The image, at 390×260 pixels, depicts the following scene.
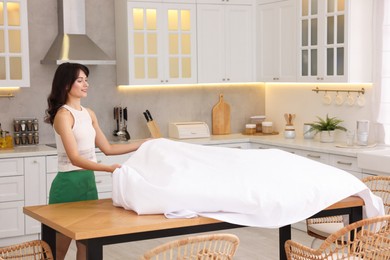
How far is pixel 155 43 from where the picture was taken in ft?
23.6

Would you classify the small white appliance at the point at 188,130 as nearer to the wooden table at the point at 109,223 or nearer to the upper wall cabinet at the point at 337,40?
the upper wall cabinet at the point at 337,40

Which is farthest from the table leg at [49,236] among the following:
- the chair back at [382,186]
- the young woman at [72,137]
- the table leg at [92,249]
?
the chair back at [382,186]

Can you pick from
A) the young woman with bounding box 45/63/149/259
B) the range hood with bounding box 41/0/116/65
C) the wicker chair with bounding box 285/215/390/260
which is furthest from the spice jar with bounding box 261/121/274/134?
the wicker chair with bounding box 285/215/390/260

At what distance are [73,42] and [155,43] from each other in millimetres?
856

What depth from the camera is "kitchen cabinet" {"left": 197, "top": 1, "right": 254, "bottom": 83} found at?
24.5ft

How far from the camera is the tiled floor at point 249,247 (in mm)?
6078

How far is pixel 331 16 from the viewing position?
666 cm

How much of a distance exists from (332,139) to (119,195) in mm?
3717

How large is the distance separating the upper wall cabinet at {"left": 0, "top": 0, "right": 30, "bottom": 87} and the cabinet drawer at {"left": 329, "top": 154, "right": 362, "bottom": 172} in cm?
295

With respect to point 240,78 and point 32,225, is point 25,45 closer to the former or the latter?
point 32,225

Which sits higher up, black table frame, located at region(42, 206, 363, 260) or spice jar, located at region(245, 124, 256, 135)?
spice jar, located at region(245, 124, 256, 135)

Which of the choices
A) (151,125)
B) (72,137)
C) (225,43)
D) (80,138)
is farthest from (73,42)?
(72,137)

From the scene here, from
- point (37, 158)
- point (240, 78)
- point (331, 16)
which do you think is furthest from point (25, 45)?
point (331, 16)

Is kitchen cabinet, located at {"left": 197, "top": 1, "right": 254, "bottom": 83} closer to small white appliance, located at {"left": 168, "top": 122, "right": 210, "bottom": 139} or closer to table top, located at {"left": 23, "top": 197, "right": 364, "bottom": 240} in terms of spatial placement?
small white appliance, located at {"left": 168, "top": 122, "right": 210, "bottom": 139}
